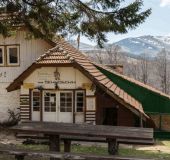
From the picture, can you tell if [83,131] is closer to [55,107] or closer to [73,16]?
[73,16]

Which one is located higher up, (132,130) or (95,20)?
(95,20)

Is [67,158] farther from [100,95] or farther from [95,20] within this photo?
[100,95]

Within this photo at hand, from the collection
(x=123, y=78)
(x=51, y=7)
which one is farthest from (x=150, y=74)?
(x=51, y=7)

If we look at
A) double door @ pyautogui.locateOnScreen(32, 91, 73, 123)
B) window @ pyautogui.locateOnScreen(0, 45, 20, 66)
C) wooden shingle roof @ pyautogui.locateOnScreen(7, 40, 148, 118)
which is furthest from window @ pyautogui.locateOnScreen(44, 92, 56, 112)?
window @ pyautogui.locateOnScreen(0, 45, 20, 66)

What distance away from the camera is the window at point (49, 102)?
70.3ft

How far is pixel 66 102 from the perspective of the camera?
69.9 ft

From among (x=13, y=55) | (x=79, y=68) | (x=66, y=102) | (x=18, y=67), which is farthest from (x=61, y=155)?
(x=13, y=55)

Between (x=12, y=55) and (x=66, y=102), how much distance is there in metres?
4.07

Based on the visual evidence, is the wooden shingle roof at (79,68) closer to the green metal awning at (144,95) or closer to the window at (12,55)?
the green metal awning at (144,95)

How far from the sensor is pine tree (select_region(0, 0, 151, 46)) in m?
11.5

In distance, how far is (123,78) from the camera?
912 inches

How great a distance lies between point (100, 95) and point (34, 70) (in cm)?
336

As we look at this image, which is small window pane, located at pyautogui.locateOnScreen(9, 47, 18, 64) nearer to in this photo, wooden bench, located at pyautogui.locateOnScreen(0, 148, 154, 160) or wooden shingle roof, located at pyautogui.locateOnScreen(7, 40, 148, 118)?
wooden shingle roof, located at pyautogui.locateOnScreen(7, 40, 148, 118)

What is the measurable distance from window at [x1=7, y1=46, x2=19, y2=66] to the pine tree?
10.1m
